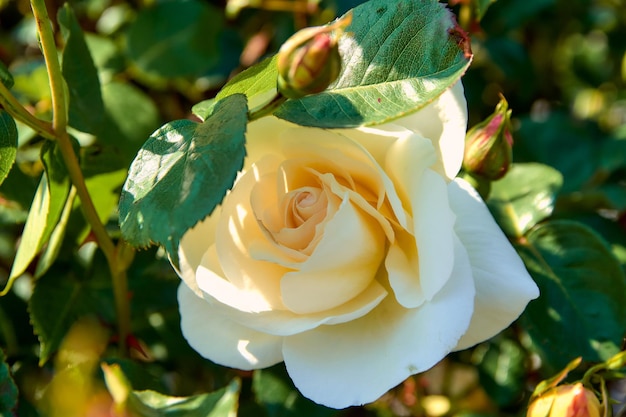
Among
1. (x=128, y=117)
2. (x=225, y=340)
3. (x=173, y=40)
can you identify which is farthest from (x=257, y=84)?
(x=173, y=40)

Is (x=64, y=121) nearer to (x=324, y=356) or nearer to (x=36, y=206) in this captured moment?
(x=36, y=206)

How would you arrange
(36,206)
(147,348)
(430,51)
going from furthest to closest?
(147,348) → (36,206) → (430,51)

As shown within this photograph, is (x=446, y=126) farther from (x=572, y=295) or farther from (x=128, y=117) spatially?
(x=128, y=117)

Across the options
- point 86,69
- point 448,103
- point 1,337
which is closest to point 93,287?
point 1,337

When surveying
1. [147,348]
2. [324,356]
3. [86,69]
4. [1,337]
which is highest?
[86,69]

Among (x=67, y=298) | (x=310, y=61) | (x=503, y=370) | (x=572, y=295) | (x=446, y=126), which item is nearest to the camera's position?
(x=310, y=61)

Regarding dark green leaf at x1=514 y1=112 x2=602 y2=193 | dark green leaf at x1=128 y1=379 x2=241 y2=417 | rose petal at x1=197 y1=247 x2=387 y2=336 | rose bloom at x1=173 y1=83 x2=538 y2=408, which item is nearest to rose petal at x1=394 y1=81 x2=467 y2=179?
rose bloom at x1=173 y1=83 x2=538 y2=408

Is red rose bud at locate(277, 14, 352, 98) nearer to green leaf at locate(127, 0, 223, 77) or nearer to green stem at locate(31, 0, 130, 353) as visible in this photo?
green stem at locate(31, 0, 130, 353)
